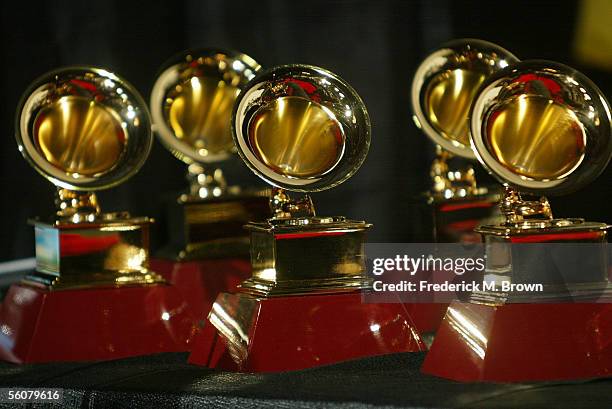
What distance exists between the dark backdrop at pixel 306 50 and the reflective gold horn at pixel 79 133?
39 cm

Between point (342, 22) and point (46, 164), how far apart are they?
0.74m

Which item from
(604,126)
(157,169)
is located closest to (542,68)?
(604,126)

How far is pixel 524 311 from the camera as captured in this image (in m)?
1.14

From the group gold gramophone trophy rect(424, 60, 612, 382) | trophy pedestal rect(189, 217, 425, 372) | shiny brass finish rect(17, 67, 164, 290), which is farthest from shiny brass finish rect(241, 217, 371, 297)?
shiny brass finish rect(17, 67, 164, 290)

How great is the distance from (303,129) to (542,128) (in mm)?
252

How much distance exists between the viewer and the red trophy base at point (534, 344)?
→ 44.4 inches

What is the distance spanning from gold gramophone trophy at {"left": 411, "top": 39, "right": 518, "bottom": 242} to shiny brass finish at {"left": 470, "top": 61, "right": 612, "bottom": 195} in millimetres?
306

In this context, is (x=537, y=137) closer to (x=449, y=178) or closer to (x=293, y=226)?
(x=293, y=226)

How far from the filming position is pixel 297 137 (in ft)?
4.13

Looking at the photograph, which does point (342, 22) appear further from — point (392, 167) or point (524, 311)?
point (524, 311)

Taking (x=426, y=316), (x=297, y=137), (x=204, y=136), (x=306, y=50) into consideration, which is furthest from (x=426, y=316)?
(x=306, y=50)

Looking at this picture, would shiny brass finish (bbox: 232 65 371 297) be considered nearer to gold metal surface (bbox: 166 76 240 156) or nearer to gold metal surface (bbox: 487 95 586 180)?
gold metal surface (bbox: 487 95 586 180)

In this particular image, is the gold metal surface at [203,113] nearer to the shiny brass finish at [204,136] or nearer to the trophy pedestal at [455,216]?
the shiny brass finish at [204,136]

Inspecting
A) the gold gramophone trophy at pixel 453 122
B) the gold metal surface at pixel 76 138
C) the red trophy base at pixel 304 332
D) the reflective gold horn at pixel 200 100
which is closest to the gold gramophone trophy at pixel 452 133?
the gold gramophone trophy at pixel 453 122
